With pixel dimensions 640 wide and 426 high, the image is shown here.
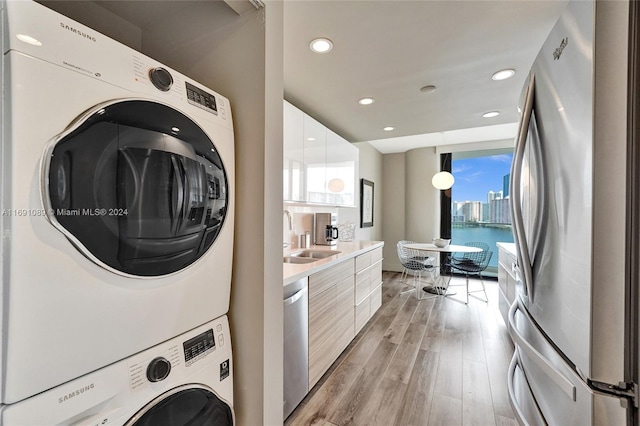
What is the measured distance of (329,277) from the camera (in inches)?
83.1

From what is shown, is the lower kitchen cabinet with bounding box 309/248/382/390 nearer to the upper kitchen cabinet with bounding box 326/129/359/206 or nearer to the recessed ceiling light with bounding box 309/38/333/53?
the upper kitchen cabinet with bounding box 326/129/359/206

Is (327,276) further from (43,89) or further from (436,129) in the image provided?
(436,129)

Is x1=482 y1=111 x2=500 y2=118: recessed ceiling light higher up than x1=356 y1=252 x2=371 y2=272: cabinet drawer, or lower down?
higher up

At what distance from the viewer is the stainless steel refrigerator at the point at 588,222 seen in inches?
26.0

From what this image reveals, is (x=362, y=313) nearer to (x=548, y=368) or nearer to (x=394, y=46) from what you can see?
(x=548, y=368)

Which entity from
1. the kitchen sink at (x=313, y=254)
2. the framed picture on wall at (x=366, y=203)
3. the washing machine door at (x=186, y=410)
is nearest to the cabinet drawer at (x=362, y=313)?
the kitchen sink at (x=313, y=254)

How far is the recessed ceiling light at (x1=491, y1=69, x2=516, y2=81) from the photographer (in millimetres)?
1952

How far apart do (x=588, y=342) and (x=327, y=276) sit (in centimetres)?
153

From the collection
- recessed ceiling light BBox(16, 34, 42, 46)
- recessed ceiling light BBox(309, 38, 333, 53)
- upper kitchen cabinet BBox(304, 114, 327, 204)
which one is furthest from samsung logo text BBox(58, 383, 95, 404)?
upper kitchen cabinet BBox(304, 114, 327, 204)

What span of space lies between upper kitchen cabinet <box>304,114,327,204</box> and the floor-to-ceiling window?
13.2 feet

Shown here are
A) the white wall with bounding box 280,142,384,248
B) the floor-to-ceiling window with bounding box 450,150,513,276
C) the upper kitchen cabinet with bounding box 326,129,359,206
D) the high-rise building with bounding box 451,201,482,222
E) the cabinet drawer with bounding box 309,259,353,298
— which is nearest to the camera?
the cabinet drawer with bounding box 309,259,353,298

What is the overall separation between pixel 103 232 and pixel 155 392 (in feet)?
1.52

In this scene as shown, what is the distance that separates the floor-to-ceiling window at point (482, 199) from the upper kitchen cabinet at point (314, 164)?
10.7 feet

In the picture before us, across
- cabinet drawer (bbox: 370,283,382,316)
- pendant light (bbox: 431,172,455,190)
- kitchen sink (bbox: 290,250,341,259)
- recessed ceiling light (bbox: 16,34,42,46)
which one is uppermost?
pendant light (bbox: 431,172,455,190)
